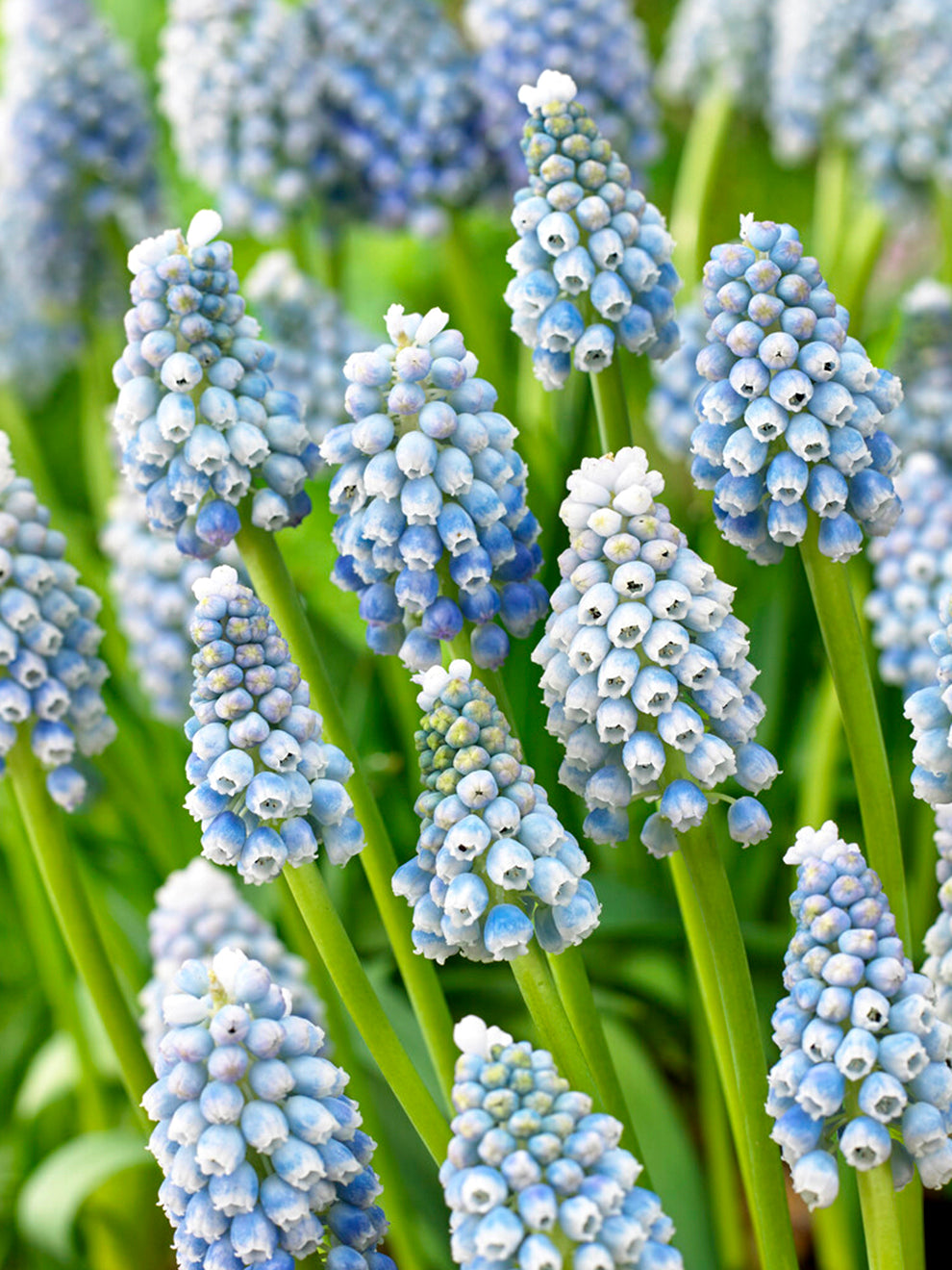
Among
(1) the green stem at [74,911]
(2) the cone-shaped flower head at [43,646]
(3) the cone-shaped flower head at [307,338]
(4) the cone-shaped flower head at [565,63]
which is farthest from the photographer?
(4) the cone-shaped flower head at [565,63]

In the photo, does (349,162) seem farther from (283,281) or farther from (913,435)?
(913,435)

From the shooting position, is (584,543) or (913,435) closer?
(584,543)

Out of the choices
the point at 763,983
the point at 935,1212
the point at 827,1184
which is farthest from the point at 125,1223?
the point at 827,1184

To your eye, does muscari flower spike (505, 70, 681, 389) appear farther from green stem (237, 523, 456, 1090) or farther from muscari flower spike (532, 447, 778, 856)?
green stem (237, 523, 456, 1090)

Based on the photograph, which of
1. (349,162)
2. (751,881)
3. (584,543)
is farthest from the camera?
(349,162)

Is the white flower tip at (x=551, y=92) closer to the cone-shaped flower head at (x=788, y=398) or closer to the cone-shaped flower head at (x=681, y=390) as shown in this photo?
the cone-shaped flower head at (x=788, y=398)

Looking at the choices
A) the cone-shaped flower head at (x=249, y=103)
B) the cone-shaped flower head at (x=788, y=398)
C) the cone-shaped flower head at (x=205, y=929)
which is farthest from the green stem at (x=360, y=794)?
the cone-shaped flower head at (x=249, y=103)

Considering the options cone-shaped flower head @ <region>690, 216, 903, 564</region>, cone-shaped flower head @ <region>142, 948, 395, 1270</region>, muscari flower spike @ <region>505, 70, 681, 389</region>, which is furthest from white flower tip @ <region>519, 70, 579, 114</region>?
cone-shaped flower head @ <region>142, 948, 395, 1270</region>
